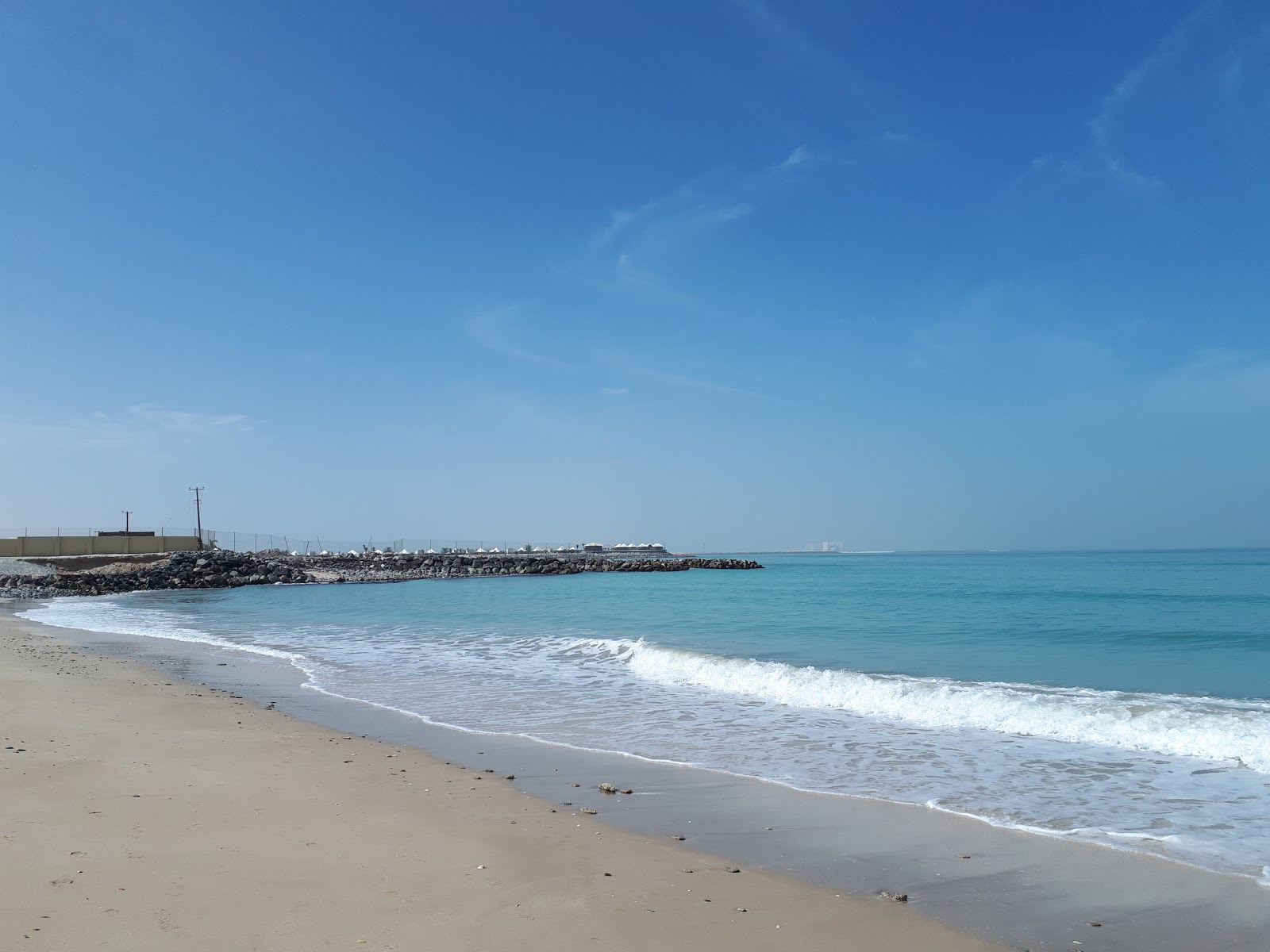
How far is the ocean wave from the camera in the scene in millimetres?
8711

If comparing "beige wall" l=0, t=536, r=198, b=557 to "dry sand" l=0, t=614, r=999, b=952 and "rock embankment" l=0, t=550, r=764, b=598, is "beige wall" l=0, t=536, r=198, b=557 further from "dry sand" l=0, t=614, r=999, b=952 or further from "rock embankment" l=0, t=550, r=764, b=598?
"dry sand" l=0, t=614, r=999, b=952

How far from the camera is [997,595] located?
116ft

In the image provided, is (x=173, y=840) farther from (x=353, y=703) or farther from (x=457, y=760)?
(x=353, y=703)

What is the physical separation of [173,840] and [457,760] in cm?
311

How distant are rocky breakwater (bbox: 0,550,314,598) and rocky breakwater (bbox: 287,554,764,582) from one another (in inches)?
148

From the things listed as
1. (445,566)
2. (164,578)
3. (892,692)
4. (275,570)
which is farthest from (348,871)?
(445,566)

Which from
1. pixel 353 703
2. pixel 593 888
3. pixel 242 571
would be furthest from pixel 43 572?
pixel 593 888

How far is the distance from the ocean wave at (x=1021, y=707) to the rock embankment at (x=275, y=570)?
40731 millimetres

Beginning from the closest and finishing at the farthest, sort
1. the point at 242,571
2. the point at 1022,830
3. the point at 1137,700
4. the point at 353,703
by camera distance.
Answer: the point at 1022,830, the point at 1137,700, the point at 353,703, the point at 242,571

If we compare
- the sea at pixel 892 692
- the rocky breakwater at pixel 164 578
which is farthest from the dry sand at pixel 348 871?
the rocky breakwater at pixel 164 578

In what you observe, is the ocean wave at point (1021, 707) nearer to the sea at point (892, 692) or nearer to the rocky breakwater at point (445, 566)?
the sea at point (892, 692)

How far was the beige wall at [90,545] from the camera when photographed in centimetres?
6122

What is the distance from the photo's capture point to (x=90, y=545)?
64438mm

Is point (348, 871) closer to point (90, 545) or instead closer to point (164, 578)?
point (164, 578)
